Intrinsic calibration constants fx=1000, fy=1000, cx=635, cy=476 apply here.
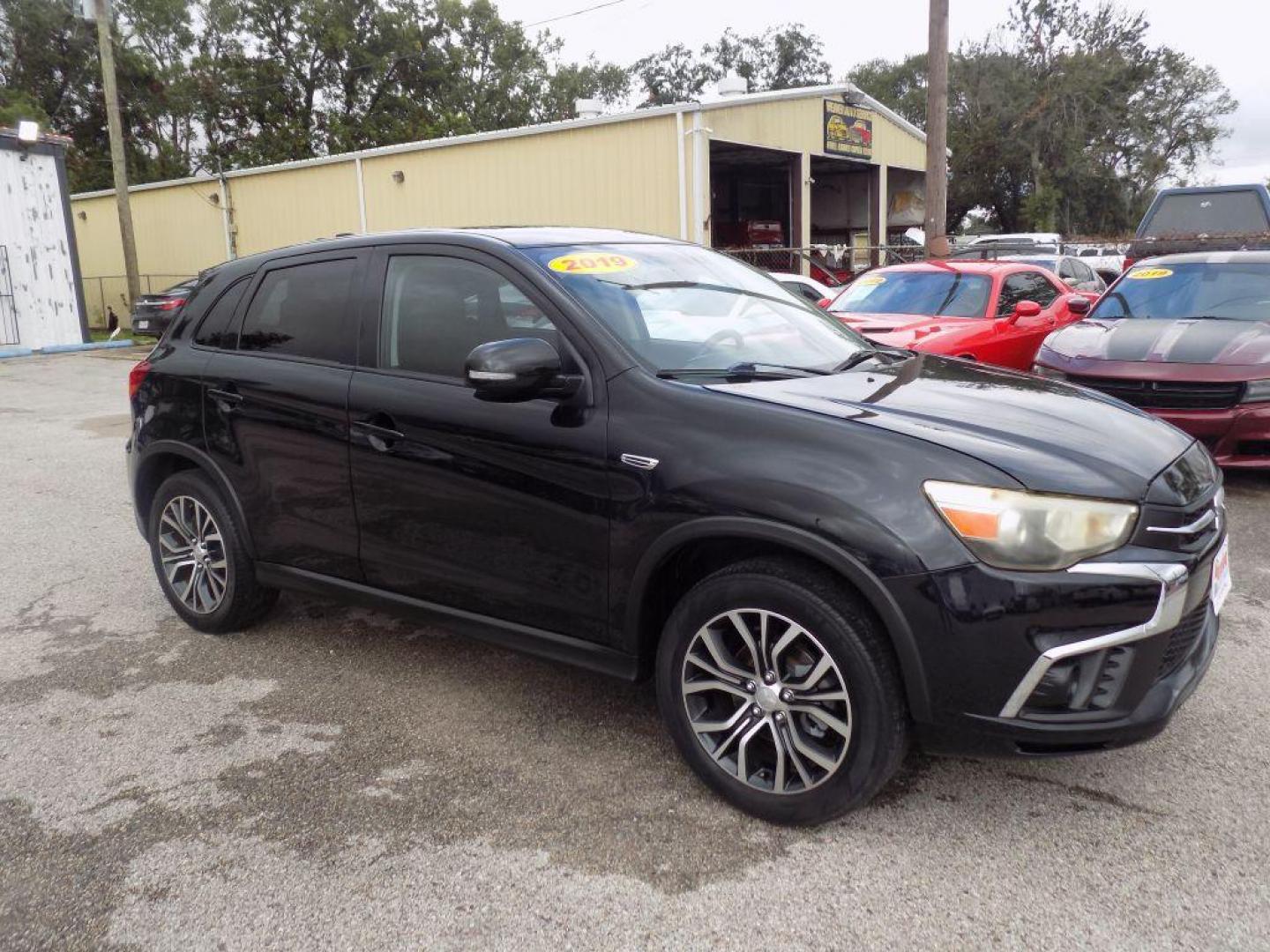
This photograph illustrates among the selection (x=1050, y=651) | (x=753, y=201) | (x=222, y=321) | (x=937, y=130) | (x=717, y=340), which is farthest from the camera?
(x=753, y=201)

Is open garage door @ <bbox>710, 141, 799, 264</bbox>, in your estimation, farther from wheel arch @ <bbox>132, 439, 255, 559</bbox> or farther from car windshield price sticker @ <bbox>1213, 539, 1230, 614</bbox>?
car windshield price sticker @ <bbox>1213, 539, 1230, 614</bbox>

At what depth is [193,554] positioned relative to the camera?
438cm

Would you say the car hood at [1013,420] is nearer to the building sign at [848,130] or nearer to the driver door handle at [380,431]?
the driver door handle at [380,431]

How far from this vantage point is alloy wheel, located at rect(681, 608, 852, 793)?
8.79 feet

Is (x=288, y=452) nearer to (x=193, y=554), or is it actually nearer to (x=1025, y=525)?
(x=193, y=554)

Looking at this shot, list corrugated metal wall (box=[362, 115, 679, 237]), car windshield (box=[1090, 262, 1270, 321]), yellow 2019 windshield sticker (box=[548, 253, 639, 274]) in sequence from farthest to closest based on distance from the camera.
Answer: corrugated metal wall (box=[362, 115, 679, 237]) → car windshield (box=[1090, 262, 1270, 321]) → yellow 2019 windshield sticker (box=[548, 253, 639, 274])

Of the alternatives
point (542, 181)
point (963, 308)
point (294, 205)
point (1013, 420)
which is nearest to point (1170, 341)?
point (963, 308)

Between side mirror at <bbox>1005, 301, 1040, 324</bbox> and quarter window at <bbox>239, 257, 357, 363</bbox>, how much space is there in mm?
5697

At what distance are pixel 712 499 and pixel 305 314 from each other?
205cm

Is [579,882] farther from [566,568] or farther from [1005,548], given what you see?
[1005,548]

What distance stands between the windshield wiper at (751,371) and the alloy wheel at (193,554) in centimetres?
225

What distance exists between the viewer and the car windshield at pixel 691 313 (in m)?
3.23

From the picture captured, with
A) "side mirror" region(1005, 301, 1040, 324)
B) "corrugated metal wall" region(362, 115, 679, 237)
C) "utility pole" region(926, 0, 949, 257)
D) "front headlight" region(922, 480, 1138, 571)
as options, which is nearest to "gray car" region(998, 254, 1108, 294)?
"utility pole" region(926, 0, 949, 257)

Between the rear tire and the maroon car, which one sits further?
the maroon car
